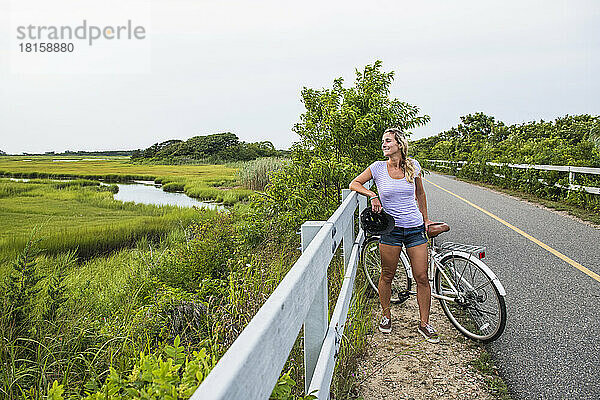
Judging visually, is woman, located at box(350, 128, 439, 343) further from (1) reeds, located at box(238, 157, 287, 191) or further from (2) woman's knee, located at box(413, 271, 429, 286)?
(1) reeds, located at box(238, 157, 287, 191)

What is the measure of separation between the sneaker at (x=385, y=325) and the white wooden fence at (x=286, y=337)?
1424 mm

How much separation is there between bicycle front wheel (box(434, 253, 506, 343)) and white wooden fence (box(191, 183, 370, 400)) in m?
1.76

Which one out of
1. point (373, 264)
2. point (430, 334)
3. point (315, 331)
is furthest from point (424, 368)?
point (373, 264)

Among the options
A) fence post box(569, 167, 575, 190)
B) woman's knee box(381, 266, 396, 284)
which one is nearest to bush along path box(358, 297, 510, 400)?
woman's knee box(381, 266, 396, 284)

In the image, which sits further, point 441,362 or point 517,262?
point 517,262

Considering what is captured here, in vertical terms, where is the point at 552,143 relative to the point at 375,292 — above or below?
above

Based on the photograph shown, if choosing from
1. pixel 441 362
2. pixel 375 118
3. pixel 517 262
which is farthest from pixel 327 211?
pixel 441 362

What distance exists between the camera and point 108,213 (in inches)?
894

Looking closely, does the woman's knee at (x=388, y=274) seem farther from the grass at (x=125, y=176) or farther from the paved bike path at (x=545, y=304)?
the grass at (x=125, y=176)

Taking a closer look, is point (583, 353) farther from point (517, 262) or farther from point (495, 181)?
point (495, 181)

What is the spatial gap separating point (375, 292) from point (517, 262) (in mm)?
3084

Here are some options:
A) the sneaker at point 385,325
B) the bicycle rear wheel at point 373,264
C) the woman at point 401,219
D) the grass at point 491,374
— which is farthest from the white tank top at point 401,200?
the grass at point 491,374

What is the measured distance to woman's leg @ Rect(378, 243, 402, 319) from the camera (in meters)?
5.14

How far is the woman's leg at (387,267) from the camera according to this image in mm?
5137
